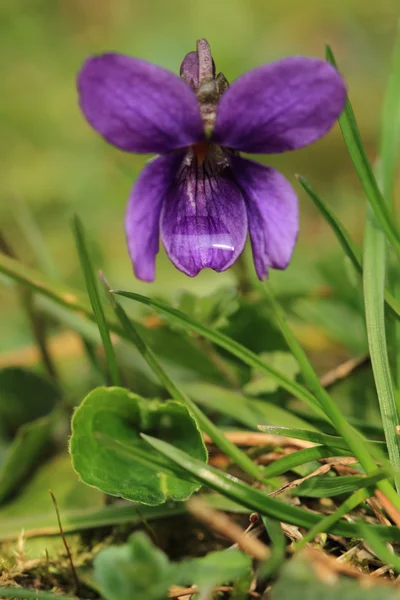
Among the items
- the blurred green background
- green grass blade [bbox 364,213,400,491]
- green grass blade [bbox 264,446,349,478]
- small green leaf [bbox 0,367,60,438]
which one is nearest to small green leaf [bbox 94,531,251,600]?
green grass blade [bbox 264,446,349,478]

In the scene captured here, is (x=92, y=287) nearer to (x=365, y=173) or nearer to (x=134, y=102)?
(x=134, y=102)

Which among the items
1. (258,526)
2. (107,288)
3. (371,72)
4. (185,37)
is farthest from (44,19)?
(258,526)

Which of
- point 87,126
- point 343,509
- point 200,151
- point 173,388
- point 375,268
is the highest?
point 87,126

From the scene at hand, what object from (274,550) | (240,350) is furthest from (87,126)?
(274,550)

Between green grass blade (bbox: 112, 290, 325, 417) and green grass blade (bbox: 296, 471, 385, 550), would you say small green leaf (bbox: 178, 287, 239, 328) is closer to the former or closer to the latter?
green grass blade (bbox: 112, 290, 325, 417)

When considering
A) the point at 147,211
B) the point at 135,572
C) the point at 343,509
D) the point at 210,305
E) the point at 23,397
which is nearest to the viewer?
the point at 135,572

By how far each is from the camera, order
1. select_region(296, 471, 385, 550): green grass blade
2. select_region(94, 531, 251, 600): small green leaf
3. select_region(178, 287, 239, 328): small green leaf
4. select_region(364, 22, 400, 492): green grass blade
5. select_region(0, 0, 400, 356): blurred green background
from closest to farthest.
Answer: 1. select_region(94, 531, 251, 600): small green leaf
2. select_region(296, 471, 385, 550): green grass blade
3. select_region(364, 22, 400, 492): green grass blade
4. select_region(178, 287, 239, 328): small green leaf
5. select_region(0, 0, 400, 356): blurred green background

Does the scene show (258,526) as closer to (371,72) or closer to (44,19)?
(371,72)
